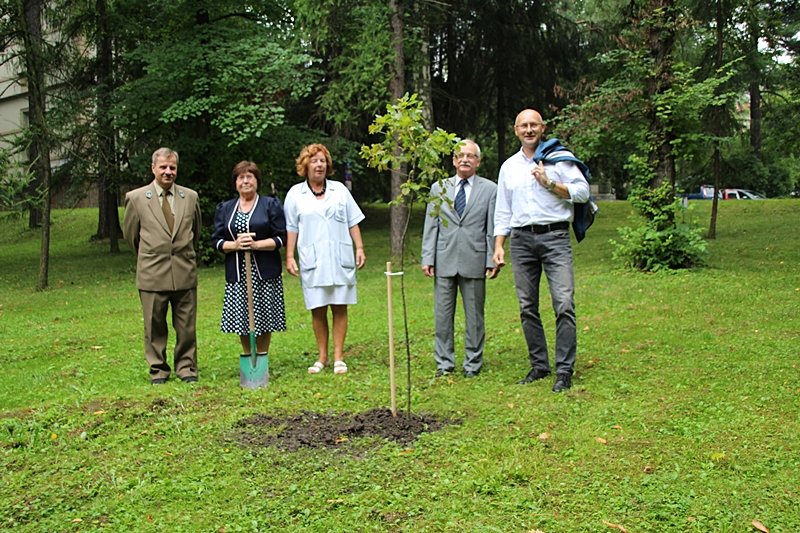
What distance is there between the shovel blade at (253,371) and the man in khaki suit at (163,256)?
23.6 inches

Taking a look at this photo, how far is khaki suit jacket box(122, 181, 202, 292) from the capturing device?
6.71 m

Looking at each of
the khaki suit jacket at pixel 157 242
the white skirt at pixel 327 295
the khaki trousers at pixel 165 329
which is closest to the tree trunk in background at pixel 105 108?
the khaki suit jacket at pixel 157 242

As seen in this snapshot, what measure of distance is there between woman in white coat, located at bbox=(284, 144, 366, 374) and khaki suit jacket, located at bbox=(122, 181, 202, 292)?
87 centimetres

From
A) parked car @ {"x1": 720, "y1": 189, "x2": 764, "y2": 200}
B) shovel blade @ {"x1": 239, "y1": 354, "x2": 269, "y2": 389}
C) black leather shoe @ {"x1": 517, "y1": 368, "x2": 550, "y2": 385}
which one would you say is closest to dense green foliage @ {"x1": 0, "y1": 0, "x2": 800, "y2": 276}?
black leather shoe @ {"x1": 517, "y1": 368, "x2": 550, "y2": 385}

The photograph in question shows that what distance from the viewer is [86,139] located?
59.8 ft

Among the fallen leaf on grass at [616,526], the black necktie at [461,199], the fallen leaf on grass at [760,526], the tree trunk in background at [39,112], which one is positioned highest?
the tree trunk in background at [39,112]

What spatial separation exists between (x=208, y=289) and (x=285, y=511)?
11002mm

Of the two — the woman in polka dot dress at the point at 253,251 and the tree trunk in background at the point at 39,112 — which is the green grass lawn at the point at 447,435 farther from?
the tree trunk in background at the point at 39,112

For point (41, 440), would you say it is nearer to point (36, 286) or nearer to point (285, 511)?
point (285, 511)

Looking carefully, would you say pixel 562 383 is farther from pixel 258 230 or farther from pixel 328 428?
pixel 258 230

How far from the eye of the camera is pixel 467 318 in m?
6.87

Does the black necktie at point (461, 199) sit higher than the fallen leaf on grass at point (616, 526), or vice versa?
the black necktie at point (461, 199)

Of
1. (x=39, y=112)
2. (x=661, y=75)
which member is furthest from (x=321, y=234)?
(x=39, y=112)

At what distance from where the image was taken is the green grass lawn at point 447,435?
397 centimetres
